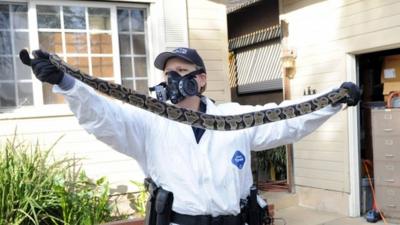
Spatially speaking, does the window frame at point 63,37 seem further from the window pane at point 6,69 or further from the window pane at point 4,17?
the window pane at point 6,69

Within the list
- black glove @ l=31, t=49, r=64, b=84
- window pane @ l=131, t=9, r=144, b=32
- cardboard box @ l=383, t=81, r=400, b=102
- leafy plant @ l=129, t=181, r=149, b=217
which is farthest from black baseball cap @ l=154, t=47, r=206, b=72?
cardboard box @ l=383, t=81, r=400, b=102

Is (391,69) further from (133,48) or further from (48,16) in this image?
(48,16)

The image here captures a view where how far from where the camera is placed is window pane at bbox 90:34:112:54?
5.56m

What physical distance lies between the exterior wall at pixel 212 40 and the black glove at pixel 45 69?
4.27 meters

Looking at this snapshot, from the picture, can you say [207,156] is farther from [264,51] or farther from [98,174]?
[264,51]

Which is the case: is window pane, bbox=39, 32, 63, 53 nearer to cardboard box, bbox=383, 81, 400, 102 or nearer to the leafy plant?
the leafy plant

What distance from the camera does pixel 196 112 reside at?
90.4 inches

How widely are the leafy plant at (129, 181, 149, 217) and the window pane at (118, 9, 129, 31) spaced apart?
1956 millimetres

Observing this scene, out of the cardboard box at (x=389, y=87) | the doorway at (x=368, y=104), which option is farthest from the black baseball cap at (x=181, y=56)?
the doorway at (x=368, y=104)

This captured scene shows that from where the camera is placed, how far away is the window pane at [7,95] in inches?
203

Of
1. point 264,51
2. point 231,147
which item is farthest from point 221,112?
point 264,51

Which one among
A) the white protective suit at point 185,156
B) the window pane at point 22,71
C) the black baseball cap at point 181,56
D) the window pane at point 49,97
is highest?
the window pane at point 22,71

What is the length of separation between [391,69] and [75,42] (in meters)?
4.18

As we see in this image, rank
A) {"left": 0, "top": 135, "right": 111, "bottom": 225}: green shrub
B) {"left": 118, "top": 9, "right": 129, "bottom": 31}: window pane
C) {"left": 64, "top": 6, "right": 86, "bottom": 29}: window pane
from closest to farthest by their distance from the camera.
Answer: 1. {"left": 0, "top": 135, "right": 111, "bottom": 225}: green shrub
2. {"left": 64, "top": 6, "right": 86, "bottom": 29}: window pane
3. {"left": 118, "top": 9, "right": 129, "bottom": 31}: window pane
